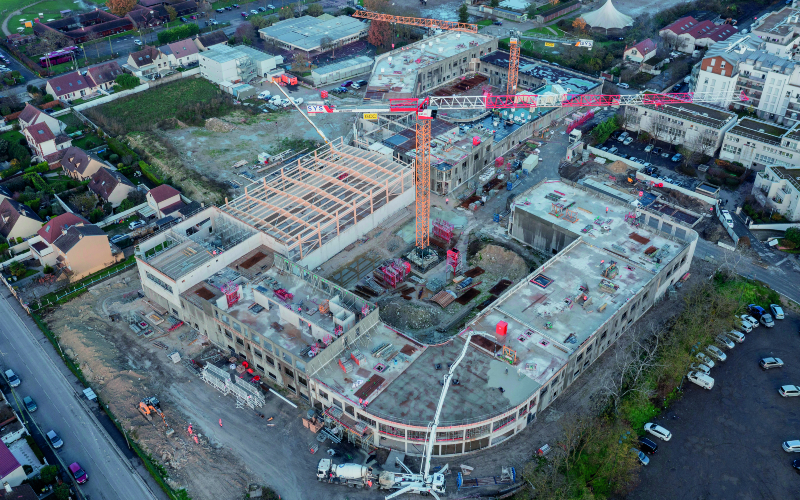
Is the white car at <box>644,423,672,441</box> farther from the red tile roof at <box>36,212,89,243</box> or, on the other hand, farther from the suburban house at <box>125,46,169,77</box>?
the suburban house at <box>125,46,169,77</box>

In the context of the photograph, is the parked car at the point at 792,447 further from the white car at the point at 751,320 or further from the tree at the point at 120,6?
the tree at the point at 120,6

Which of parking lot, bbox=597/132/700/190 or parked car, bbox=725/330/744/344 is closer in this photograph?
parked car, bbox=725/330/744/344

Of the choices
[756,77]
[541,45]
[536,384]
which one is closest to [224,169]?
[536,384]

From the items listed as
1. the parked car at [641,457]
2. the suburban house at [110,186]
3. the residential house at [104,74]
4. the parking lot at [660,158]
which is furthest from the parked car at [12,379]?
the parking lot at [660,158]

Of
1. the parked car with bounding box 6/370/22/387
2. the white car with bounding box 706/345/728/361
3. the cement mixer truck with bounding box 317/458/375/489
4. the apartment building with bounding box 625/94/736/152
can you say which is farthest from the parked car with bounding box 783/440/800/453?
the parked car with bounding box 6/370/22/387

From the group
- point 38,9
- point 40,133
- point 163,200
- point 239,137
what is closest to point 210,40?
point 239,137

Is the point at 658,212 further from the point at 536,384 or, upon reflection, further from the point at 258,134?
the point at 258,134
